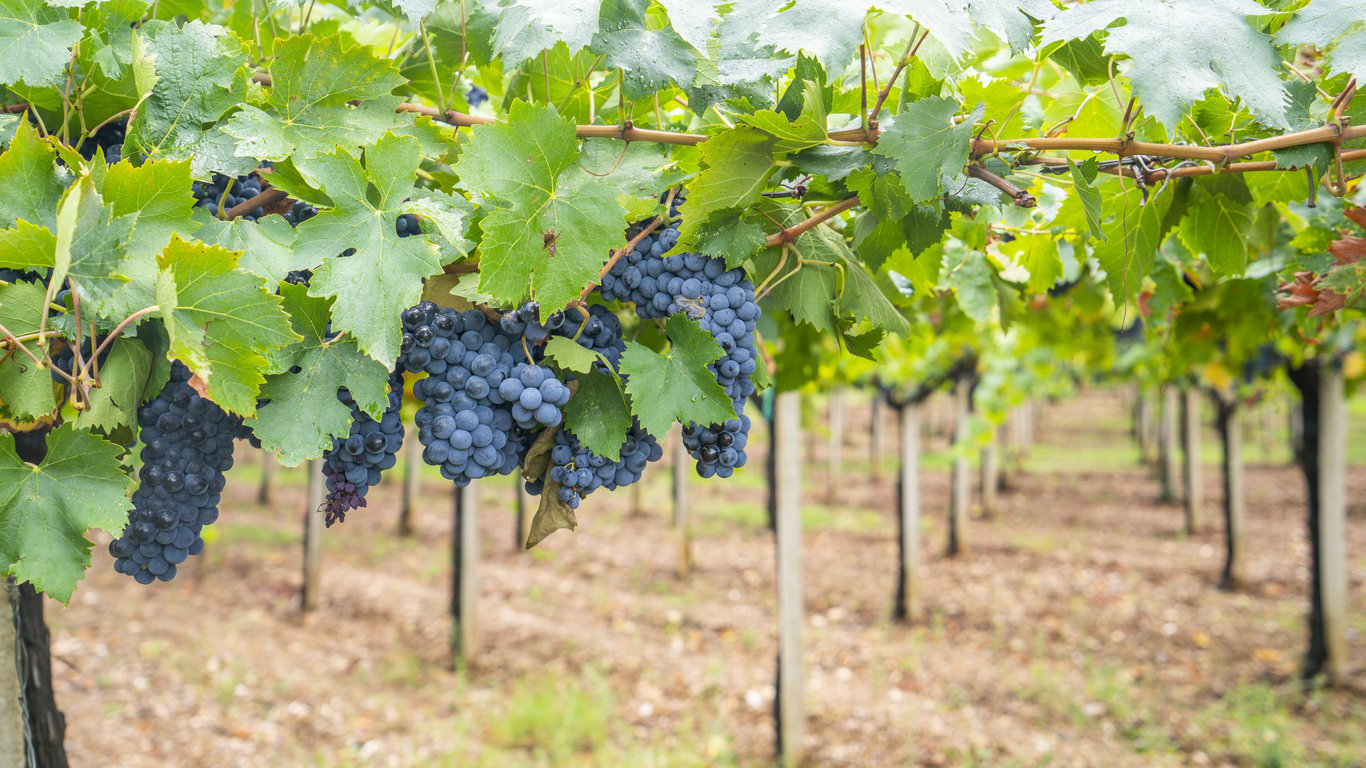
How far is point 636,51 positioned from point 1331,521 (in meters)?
6.75

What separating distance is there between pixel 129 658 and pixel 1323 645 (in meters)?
8.69

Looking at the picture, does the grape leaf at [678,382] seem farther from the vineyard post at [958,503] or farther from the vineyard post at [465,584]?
the vineyard post at [958,503]

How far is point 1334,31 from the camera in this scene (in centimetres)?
106

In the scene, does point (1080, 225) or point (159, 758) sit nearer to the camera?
point (1080, 225)

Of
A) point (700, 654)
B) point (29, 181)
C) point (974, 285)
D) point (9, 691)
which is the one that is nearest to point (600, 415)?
point (29, 181)

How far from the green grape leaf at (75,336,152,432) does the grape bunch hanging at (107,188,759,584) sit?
0.14 feet

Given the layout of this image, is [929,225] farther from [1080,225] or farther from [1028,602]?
[1028,602]

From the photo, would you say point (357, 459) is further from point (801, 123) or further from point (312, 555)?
point (312, 555)

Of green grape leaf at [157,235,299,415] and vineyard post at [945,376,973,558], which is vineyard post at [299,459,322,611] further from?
green grape leaf at [157,235,299,415]

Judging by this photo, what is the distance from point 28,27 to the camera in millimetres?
1127

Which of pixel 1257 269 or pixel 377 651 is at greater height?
pixel 1257 269

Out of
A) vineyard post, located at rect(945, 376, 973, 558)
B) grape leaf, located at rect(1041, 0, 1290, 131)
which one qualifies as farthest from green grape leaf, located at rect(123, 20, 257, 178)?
vineyard post, located at rect(945, 376, 973, 558)

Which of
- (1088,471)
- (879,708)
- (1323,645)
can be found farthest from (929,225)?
(1088,471)

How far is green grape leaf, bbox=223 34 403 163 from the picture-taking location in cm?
110
